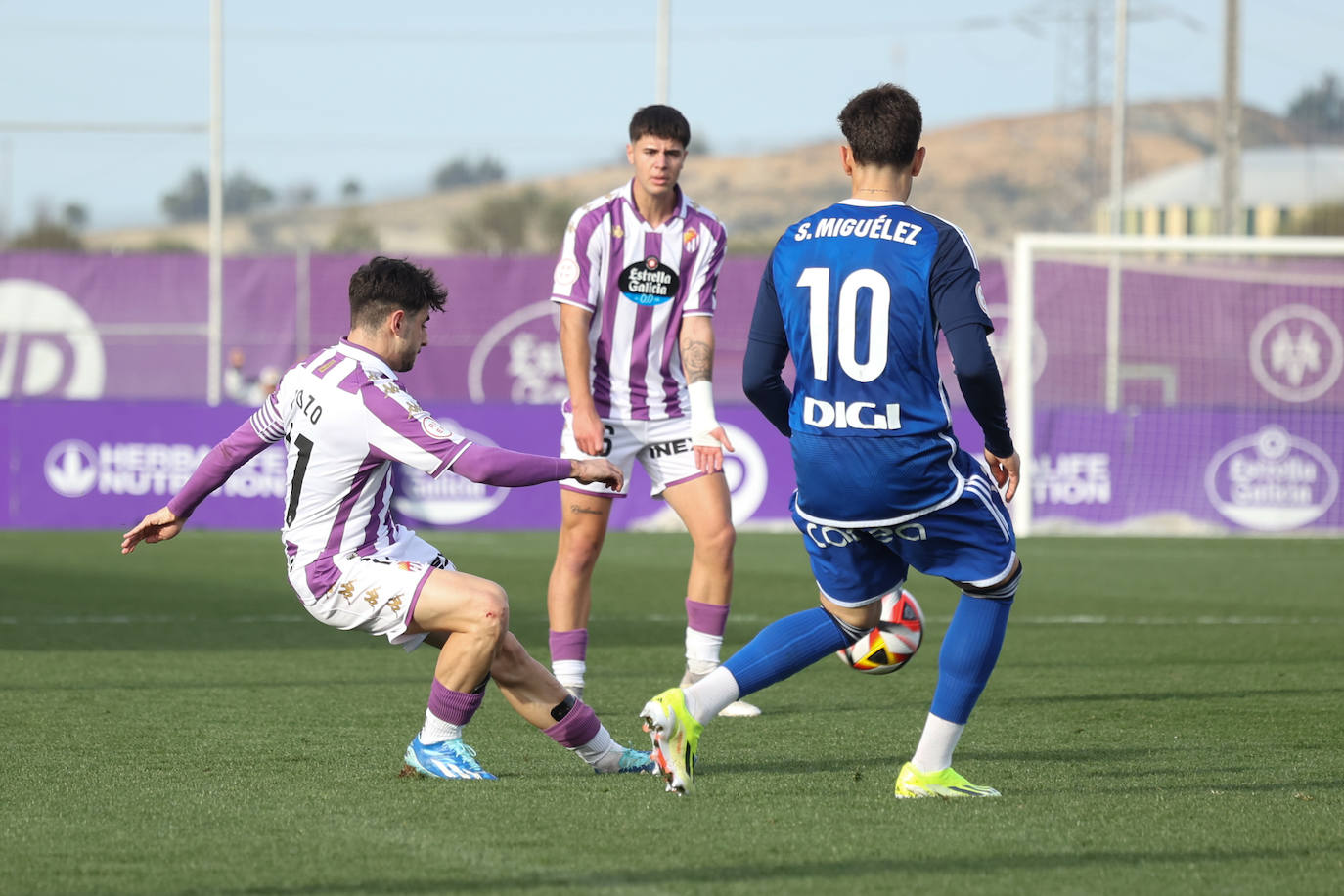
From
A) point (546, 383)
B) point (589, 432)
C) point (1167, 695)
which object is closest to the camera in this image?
point (589, 432)

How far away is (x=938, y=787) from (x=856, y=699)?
2.24 metres

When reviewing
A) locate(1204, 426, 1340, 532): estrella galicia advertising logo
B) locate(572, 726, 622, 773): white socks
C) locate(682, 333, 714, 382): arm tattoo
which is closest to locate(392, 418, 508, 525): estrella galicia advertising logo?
locate(1204, 426, 1340, 532): estrella galicia advertising logo

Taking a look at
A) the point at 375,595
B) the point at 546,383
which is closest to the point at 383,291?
the point at 375,595

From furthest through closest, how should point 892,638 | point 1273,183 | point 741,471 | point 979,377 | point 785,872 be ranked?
point 1273,183 → point 741,471 → point 892,638 → point 979,377 → point 785,872

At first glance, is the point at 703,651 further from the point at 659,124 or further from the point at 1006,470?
the point at 1006,470

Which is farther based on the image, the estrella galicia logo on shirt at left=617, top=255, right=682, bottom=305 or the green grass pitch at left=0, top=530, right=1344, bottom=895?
the estrella galicia logo on shirt at left=617, top=255, right=682, bottom=305

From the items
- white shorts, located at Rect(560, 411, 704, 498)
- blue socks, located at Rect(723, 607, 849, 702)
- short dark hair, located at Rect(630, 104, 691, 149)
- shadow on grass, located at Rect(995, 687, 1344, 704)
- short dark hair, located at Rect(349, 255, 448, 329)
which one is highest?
short dark hair, located at Rect(630, 104, 691, 149)

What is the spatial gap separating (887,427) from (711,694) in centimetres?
89

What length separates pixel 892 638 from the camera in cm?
569

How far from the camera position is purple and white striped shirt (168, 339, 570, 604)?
193 inches

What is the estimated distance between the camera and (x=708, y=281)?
6895mm

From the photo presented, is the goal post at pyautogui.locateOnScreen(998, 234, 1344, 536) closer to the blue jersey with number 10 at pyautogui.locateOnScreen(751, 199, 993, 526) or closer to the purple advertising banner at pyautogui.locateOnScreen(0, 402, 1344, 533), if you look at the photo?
the purple advertising banner at pyautogui.locateOnScreen(0, 402, 1344, 533)

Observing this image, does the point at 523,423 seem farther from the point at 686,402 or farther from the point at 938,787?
the point at 938,787

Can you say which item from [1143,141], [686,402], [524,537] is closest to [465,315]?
[524,537]
